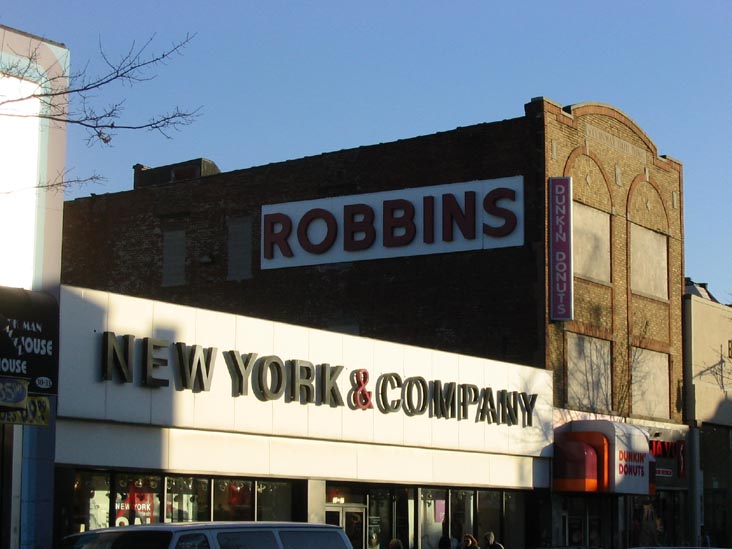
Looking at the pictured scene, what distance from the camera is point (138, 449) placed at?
20.8m

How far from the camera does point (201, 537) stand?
1259 centimetres

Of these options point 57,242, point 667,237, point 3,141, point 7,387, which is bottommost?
point 7,387

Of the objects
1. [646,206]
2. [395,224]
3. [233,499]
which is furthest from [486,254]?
[233,499]

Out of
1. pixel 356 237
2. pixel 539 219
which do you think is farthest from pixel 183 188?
pixel 539 219

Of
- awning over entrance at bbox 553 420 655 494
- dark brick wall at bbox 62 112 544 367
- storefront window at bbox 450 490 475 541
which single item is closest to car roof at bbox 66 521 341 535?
storefront window at bbox 450 490 475 541

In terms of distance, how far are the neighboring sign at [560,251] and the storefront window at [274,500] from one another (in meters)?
10.9

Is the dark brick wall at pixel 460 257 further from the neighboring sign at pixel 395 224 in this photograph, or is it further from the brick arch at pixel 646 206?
the neighboring sign at pixel 395 224

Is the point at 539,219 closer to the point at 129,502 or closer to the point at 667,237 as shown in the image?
the point at 667,237

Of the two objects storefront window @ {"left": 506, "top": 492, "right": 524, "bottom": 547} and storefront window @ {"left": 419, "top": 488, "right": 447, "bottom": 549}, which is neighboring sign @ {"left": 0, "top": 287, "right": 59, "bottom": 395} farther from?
storefront window @ {"left": 506, "top": 492, "right": 524, "bottom": 547}

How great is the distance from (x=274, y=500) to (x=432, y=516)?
211 inches

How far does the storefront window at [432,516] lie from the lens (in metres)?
28.1

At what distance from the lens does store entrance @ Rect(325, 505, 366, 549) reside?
25656 mm

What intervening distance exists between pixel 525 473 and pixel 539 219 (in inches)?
267

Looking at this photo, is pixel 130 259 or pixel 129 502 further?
pixel 130 259
